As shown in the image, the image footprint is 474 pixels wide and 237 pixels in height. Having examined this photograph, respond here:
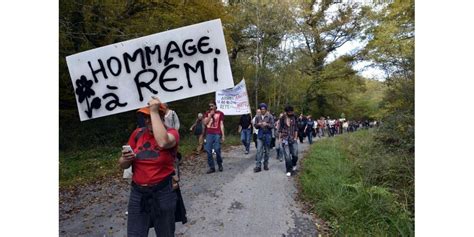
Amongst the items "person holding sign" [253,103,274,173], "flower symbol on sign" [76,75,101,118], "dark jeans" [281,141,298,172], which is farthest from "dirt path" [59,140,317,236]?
"flower symbol on sign" [76,75,101,118]

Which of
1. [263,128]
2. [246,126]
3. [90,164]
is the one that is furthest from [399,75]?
[90,164]

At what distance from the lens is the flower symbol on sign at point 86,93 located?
10.9ft

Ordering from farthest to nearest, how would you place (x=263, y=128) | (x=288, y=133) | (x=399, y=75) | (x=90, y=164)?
(x=90, y=164) → (x=399, y=75) → (x=263, y=128) → (x=288, y=133)

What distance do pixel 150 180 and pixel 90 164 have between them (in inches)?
340

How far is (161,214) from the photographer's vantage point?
118 inches

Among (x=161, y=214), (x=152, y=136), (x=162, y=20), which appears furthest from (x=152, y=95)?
(x=162, y=20)

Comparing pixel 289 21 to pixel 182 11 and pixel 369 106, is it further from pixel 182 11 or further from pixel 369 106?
pixel 369 106

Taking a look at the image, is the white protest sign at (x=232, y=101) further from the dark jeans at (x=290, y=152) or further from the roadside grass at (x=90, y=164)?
the dark jeans at (x=290, y=152)

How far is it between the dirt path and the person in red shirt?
1734 millimetres

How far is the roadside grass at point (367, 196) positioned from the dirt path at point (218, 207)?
1.31 feet

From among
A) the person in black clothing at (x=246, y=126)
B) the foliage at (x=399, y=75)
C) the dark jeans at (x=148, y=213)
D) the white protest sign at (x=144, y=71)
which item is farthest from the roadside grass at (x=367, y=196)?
the person in black clothing at (x=246, y=126)

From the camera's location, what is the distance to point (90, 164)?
1059 cm

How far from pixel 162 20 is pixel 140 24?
1045 millimetres

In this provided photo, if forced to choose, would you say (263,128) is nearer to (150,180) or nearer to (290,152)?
(290,152)
